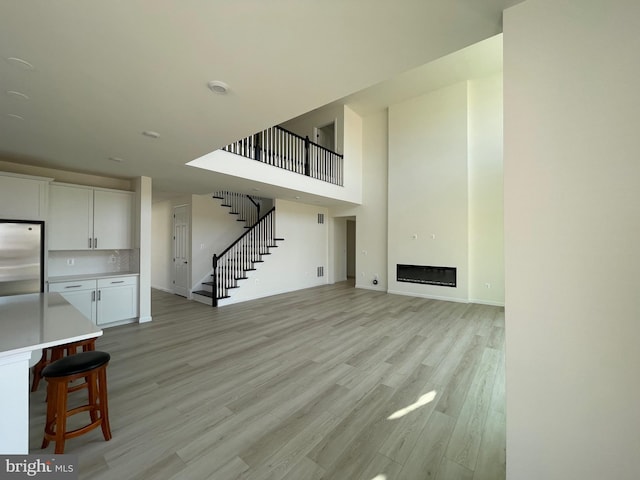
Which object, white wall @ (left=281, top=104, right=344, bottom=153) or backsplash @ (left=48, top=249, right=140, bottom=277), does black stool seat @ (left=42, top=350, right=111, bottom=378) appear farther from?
white wall @ (left=281, top=104, right=344, bottom=153)

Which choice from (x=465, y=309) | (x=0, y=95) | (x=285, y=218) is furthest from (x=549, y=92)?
(x=285, y=218)

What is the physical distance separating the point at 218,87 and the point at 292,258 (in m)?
6.00

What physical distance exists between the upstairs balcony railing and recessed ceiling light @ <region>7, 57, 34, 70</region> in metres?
2.50

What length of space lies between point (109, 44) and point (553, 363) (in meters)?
2.90

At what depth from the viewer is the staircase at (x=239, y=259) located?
5988 mm

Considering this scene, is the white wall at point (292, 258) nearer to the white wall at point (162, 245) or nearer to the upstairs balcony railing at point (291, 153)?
the upstairs balcony railing at point (291, 153)

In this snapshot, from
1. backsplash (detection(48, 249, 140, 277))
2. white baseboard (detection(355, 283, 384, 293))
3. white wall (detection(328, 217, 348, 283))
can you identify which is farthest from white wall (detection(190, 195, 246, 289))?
white baseboard (detection(355, 283, 384, 293))

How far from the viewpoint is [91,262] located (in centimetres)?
468

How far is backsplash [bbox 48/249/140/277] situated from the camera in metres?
4.27

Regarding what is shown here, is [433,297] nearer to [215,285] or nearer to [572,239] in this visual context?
[215,285]

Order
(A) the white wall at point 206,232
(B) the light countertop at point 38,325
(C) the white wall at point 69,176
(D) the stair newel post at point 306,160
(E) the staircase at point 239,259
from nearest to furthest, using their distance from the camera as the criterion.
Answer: (B) the light countertop at point 38,325 < (C) the white wall at point 69,176 < (E) the staircase at point 239,259 < (D) the stair newel post at point 306,160 < (A) the white wall at point 206,232

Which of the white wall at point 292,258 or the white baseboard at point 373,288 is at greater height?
the white wall at point 292,258

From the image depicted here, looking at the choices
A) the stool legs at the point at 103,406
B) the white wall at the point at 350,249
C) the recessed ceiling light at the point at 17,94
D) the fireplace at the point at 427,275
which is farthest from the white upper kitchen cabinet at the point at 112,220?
the white wall at the point at 350,249

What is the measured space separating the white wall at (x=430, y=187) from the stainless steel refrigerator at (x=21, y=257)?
23.4ft
